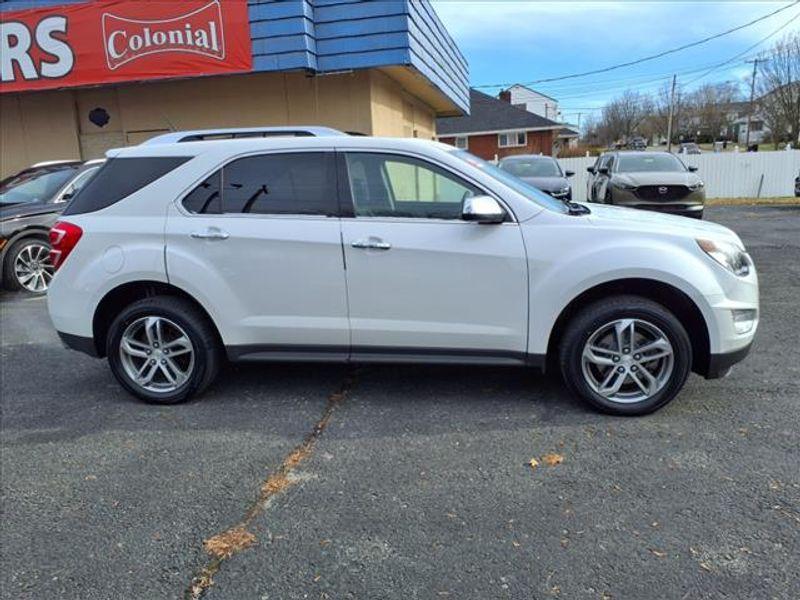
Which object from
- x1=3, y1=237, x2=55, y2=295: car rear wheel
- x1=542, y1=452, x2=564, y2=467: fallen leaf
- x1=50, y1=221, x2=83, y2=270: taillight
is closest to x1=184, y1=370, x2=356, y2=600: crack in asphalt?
x1=542, y1=452, x2=564, y2=467: fallen leaf

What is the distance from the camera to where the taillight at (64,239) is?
440 cm

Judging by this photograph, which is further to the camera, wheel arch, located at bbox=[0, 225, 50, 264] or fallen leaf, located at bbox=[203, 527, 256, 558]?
wheel arch, located at bbox=[0, 225, 50, 264]

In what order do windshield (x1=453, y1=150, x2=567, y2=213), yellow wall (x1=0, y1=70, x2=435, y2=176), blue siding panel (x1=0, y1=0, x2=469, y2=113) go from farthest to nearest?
yellow wall (x1=0, y1=70, x2=435, y2=176), blue siding panel (x1=0, y1=0, x2=469, y2=113), windshield (x1=453, y1=150, x2=567, y2=213)

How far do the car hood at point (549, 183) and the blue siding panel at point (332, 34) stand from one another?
3.72 metres

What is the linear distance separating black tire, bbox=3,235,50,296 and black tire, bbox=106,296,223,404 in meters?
4.67

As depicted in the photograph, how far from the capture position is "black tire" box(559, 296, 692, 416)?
12.7 feet

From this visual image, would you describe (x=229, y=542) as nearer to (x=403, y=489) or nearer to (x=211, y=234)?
(x=403, y=489)

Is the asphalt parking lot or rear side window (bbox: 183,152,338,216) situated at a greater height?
rear side window (bbox: 183,152,338,216)

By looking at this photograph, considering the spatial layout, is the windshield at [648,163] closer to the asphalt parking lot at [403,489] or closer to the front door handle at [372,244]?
the asphalt parking lot at [403,489]

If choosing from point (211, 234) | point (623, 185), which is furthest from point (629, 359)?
point (623, 185)

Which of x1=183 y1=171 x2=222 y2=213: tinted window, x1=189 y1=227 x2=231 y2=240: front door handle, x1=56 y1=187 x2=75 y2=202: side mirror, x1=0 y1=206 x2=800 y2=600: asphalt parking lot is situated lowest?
x1=0 y1=206 x2=800 y2=600: asphalt parking lot

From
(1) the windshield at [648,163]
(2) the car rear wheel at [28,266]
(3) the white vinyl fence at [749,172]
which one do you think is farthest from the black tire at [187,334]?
(3) the white vinyl fence at [749,172]

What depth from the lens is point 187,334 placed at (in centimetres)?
436

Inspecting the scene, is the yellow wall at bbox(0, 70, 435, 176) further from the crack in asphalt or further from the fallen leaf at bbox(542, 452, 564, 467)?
the fallen leaf at bbox(542, 452, 564, 467)
